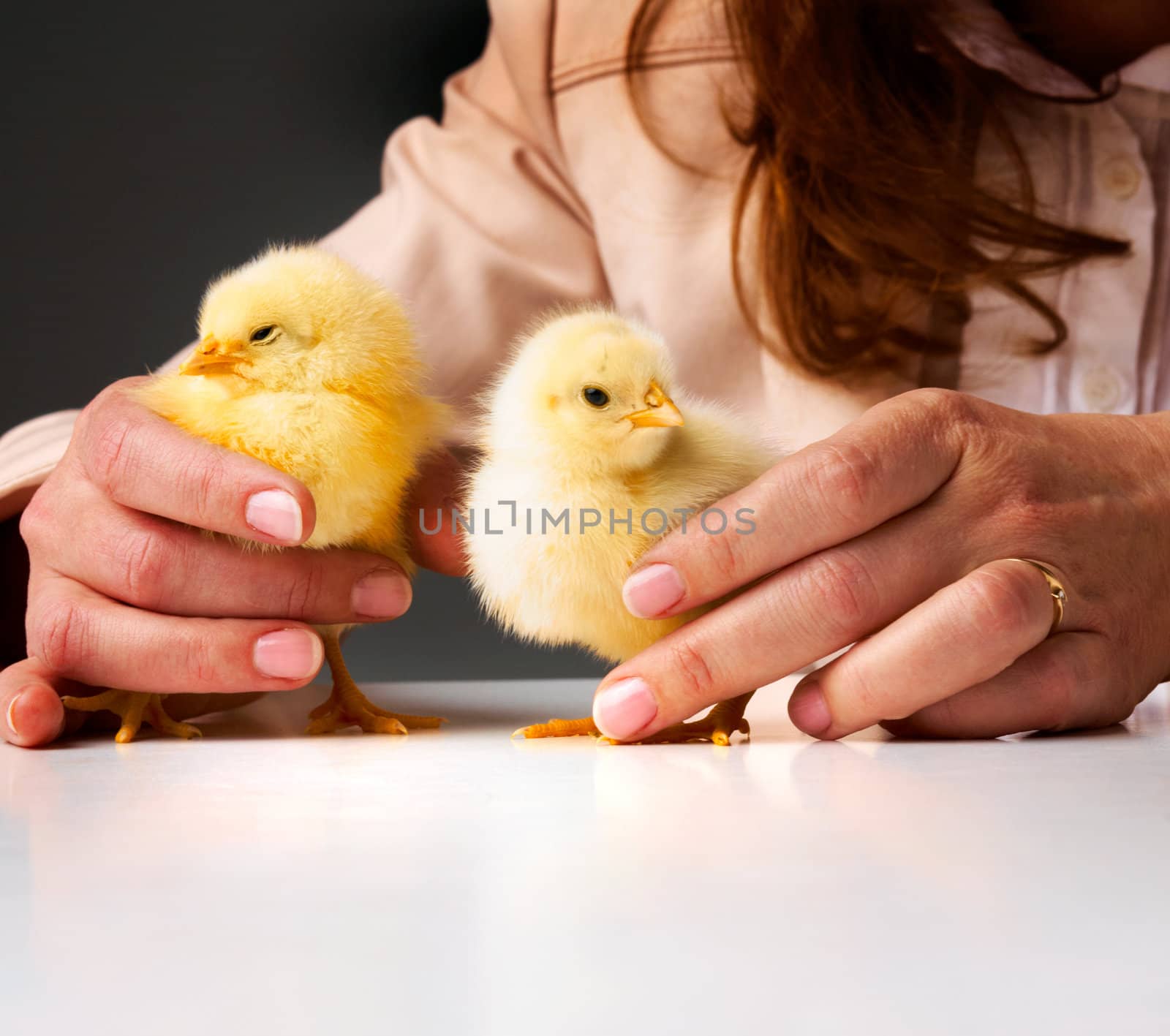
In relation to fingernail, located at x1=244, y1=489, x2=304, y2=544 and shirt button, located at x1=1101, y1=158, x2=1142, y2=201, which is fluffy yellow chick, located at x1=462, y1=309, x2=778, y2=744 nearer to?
fingernail, located at x1=244, y1=489, x2=304, y2=544

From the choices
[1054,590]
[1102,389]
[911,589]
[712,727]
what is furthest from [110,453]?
[1102,389]

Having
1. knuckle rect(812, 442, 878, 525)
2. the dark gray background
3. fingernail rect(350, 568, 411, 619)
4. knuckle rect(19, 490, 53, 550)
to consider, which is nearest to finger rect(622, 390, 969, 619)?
knuckle rect(812, 442, 878, 525)

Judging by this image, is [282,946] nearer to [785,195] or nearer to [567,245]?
[785,195]

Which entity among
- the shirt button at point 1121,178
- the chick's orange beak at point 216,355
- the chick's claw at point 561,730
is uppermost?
the shirt button at point 1121,178

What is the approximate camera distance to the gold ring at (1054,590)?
0.95 m

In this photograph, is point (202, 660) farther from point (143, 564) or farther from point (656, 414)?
point (656, 414)

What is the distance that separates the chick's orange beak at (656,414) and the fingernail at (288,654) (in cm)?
33

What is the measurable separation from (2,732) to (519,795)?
0.53 metres

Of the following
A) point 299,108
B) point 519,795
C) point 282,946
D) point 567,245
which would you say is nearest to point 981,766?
point 519,795

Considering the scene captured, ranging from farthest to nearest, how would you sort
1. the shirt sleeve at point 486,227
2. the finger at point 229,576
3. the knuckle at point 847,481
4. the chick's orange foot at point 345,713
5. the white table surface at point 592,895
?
the shirt sleeve at point 486,227 < the chick's orange foot at point 345,713 < the finger at point 229,576 < the knuckle at point 847,481 < the white table surface at point 592,895

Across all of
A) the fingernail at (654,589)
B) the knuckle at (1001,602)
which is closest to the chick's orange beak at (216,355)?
the fingernail at (654,589)

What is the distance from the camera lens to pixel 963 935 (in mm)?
517

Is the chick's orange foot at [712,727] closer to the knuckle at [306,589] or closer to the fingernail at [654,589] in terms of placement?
the fingernail at [654,589]

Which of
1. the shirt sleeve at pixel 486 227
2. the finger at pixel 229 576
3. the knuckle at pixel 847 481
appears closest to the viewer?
the knuckle at pixel 847 481
